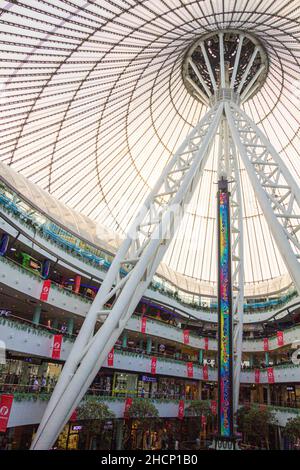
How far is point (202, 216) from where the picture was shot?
159 ft

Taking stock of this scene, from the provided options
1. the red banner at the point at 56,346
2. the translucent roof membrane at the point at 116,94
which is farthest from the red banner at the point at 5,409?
the translucent roof membrane at the point at 116,94

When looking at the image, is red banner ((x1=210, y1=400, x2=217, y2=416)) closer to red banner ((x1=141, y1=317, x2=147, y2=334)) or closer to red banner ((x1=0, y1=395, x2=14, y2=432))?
red banner ((x1=141, y1=317, x2=147, y2=334))

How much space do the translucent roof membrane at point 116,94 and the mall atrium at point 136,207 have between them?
14cm

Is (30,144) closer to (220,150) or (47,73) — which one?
(47,73)

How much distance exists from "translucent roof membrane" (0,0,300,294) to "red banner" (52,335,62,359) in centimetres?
1574

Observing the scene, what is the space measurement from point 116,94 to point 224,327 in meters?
20.7

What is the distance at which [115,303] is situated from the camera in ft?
59.8

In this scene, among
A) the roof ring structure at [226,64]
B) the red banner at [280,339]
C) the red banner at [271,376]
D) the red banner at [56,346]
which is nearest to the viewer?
the red banner at [56,346]

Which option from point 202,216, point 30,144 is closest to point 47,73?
point 30,144

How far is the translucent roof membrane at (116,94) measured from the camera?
2112cm

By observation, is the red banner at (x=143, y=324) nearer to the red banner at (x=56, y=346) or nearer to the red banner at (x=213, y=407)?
the red banner at (x=213, y=407)

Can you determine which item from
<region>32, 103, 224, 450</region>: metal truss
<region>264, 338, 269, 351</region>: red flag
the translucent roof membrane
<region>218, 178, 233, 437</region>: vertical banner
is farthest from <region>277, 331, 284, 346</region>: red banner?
<region>32, 103, 224, 450</region>: metal truss

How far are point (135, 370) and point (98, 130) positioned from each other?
2254cm

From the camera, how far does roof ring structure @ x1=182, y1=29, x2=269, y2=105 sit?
100 feet
